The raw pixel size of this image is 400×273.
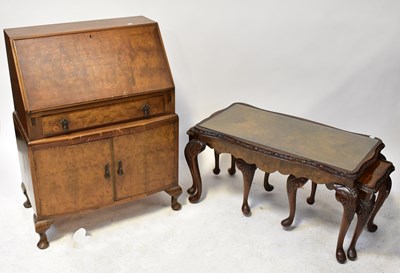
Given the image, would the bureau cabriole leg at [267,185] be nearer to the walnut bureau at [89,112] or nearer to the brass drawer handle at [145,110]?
the walnut bureau at [89,112]

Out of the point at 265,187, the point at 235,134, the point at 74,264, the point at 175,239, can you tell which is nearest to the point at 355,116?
the point at 265,187

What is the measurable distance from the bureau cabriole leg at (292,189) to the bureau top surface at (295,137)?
0.16 metres

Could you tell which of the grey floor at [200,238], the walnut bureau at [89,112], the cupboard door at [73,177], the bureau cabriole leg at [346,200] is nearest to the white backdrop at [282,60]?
the grey floor at [200,238]

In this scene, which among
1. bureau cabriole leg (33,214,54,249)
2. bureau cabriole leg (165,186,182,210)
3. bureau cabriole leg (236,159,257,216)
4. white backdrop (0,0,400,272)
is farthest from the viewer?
white backdrop (0,0,400,272)

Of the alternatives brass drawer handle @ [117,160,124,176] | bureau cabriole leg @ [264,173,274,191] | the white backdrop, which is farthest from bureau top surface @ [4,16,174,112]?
bureau cabriole leg @ [264,173,274,191]

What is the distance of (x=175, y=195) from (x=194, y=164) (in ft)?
0.75

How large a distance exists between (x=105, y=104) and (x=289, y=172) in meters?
1.09

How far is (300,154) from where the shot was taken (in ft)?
10.6

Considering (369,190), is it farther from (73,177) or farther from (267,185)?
(73,177)

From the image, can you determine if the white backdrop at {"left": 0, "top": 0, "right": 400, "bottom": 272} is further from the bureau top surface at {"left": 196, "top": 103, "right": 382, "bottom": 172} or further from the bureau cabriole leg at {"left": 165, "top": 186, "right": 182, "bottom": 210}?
the bureau top surface at {"left": 196, "top": 103, "right": 382, "bottom": 172}

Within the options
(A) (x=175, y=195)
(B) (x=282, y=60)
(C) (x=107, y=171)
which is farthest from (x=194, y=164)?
(B) (x=282, y=60)

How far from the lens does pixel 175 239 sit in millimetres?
3430

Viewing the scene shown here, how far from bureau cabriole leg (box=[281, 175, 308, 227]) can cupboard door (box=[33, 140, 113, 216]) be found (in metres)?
1.03

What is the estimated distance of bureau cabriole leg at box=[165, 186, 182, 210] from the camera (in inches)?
143
